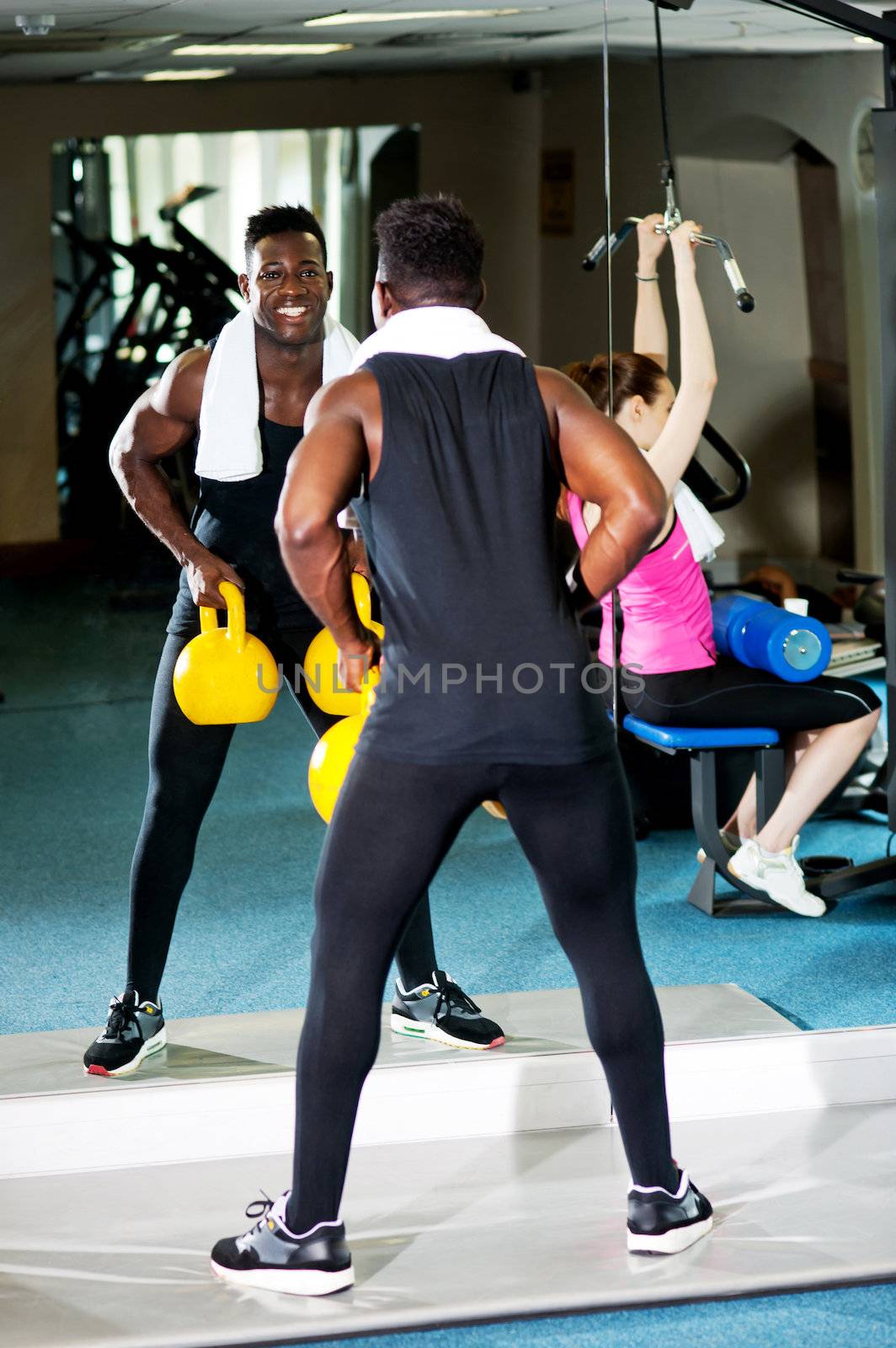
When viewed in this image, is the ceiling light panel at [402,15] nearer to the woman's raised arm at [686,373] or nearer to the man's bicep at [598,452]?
the woman's raised arm at [686,373]

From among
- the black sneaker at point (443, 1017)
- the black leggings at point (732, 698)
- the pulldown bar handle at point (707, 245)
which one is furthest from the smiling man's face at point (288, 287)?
the black leggings at point (732, 698)

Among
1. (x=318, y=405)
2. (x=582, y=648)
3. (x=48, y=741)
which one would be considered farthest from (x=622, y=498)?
(x=48, y=741)

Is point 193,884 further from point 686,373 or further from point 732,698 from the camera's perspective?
point 686,373

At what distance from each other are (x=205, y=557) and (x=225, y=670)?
20 cm

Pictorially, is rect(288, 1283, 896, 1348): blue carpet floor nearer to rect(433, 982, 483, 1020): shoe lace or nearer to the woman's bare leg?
rect(433, 982, 483, 1020): shoe lace

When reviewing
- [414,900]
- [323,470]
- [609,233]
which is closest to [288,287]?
[609,233]

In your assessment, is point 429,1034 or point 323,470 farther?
point 429,1034

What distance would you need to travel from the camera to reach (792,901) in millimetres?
3482

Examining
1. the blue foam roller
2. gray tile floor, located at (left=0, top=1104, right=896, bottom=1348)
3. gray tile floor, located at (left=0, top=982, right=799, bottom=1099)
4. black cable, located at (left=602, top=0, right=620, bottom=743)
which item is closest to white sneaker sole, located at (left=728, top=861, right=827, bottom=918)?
the blue foam roller

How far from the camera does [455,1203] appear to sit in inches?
92.7

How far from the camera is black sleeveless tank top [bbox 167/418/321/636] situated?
2.52 meters

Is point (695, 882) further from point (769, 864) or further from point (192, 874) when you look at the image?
point (192, 874)

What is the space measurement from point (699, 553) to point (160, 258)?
3.91ft

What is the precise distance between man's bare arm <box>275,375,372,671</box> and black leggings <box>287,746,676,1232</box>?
0.26 meters
